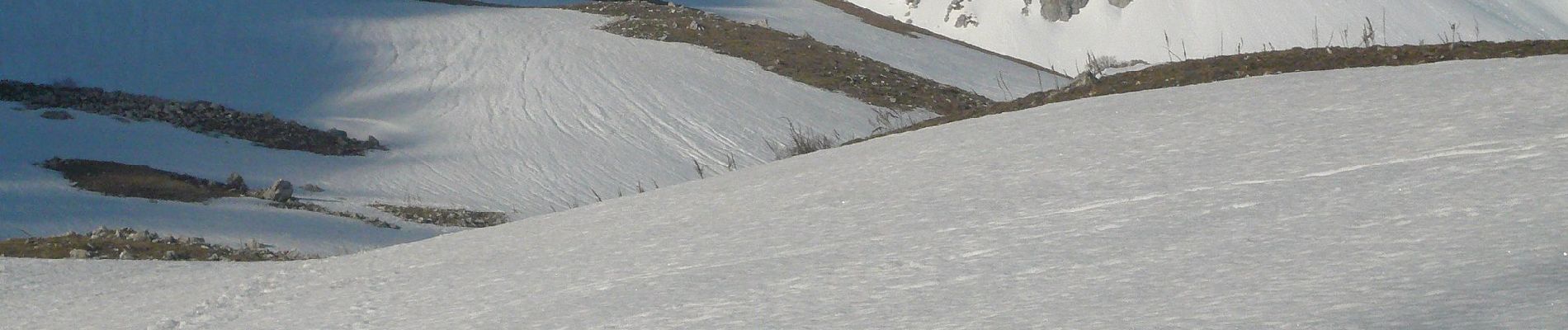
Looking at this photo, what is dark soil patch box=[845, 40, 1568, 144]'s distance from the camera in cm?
991

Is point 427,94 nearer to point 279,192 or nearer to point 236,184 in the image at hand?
point 236,184

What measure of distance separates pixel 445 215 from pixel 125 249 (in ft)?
23.6

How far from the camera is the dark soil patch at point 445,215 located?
17.5 metres

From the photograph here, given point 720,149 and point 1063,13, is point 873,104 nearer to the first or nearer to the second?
point 720,149

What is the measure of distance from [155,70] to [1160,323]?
27572mm

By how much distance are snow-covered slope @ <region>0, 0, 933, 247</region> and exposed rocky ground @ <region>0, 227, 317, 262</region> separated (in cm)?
650

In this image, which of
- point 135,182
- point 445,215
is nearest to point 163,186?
point 135,182

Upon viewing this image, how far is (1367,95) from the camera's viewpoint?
751 cm

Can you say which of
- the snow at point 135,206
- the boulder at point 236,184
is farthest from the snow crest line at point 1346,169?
the boulder at point 236,184

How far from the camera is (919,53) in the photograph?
36406mm

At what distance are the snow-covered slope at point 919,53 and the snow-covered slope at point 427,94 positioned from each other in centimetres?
538

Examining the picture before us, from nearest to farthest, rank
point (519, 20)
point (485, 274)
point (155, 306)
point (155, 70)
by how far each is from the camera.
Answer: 1. point (485, 274)
2. point (155, 306)
3. point (155, 70)
4. point (519, 20)

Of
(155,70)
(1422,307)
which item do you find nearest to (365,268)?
(1422,307)

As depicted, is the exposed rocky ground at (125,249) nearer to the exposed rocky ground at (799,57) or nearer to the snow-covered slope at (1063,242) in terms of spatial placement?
the snow-covered slope at (1063,242)
